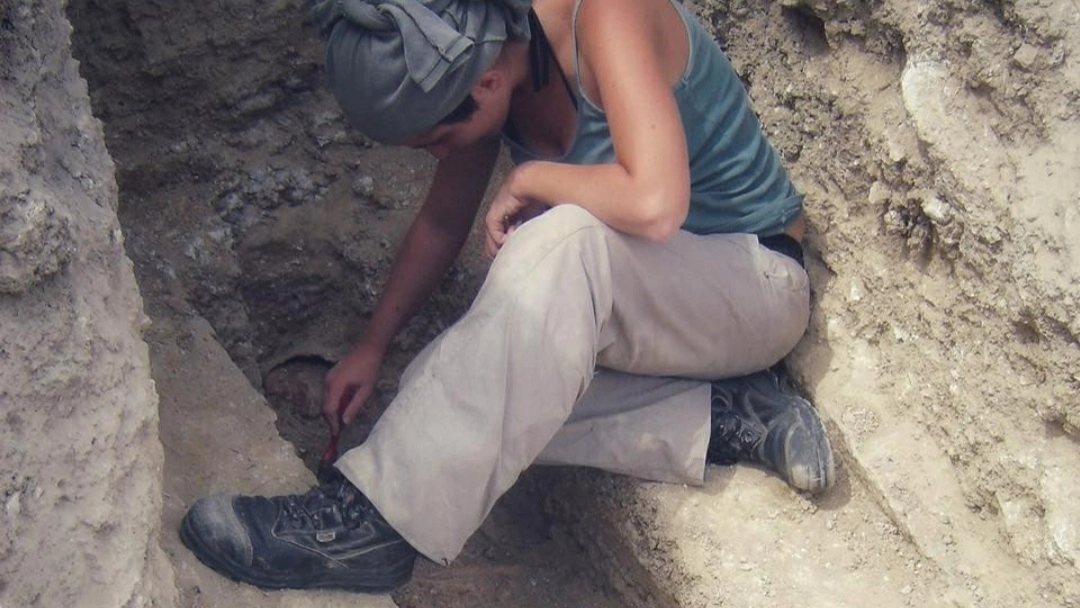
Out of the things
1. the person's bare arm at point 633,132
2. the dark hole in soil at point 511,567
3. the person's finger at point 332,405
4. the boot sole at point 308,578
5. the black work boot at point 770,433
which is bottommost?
the dark hole in soil at point 511,567

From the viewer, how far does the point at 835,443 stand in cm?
213

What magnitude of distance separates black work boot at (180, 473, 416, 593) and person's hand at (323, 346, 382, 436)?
34cm

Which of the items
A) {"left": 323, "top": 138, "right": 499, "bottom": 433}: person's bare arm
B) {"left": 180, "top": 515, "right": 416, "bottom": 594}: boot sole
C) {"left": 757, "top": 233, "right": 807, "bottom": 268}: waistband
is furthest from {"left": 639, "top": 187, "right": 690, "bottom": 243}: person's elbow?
{"left": 180, "top": 515, "right": 416, "bottom": 594}: boot sole

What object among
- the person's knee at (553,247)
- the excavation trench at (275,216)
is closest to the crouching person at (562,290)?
the person's knee at (553,247)

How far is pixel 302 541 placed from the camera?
184 cm

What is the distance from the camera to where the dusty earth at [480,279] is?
4.65ft

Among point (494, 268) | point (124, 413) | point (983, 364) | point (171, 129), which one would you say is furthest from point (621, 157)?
point (171, 129)

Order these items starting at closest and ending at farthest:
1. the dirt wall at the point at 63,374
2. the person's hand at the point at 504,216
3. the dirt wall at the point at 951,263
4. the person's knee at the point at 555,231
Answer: the dirt wall at the point at 63,374 → the dirt wall at the point at 951,263 → the person's knee at the point at 555,231 → the person's hand at the point at 504,216

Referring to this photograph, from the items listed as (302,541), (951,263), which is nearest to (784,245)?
(951,263)

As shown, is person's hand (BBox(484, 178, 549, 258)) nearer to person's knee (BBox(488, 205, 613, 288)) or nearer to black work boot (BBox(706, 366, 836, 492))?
person's knee (BBox(488, 205, 613, 288))

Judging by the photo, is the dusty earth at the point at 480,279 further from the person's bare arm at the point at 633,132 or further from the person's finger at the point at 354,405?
the person's bare arm at the point at 633,132

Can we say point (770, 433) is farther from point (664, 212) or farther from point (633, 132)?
point (633, 132)

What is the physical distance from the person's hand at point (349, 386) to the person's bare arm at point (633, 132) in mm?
568

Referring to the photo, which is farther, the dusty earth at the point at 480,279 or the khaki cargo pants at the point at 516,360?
the khaki cargo pants at the point at 516,360
